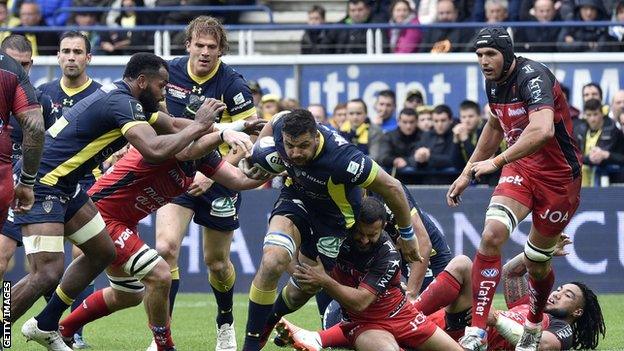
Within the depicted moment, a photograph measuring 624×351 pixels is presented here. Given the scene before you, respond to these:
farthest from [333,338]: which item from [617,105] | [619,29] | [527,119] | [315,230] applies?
[619,29]

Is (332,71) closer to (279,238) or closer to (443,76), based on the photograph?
(443,76)

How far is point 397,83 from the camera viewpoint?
→ 63.4 ft

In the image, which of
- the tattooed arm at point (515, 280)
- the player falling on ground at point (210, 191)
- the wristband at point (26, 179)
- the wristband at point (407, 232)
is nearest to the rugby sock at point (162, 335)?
the player falling on ground at point (210, 191)

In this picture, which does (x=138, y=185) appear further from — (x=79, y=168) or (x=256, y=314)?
(x=256, y=314)

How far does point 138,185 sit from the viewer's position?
1122cm

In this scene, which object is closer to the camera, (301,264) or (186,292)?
(301,264)

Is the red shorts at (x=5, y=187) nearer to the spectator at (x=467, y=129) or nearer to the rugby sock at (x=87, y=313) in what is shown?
the rugby sock at (x=87, y=313)

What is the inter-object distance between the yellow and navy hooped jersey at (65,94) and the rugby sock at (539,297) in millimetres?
4507

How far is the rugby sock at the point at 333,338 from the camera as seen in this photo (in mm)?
11172

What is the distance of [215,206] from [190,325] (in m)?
2.28

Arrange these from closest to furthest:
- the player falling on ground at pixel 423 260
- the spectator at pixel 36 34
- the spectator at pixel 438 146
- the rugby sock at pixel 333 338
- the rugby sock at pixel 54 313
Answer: the rugby sock at pixel 54 313 < the rugby sock at pixel 333 338 < the player falling on ground at pixel 423 260 < the spectator at pixel 438 146 < the spectator at pixel 36 34

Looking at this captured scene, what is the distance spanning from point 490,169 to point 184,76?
319cm

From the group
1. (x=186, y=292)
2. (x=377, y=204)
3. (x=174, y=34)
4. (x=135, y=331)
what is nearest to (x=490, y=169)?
(x=377, y=204)

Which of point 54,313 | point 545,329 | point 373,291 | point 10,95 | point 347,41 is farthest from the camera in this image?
point 347,41
